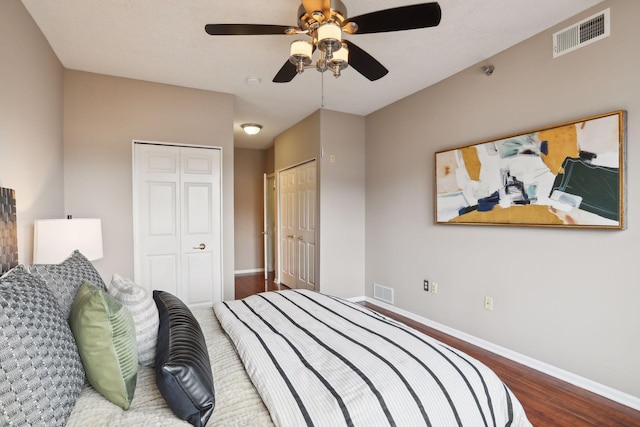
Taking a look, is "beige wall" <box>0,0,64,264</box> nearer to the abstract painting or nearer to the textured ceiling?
the textured ceiling

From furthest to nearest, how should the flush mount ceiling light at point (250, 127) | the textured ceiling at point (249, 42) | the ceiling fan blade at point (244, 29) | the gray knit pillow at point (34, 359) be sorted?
the flush mount ceiling light at point (250, 127)
the textured ceiling at point (249, 42)
the ceiling fan blade at point (244, 29)
the gray knit pillow at point (34, 359)

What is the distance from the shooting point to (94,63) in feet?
9.53

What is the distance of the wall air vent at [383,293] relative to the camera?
4.00 m

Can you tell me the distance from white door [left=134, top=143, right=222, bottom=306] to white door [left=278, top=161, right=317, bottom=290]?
1.33 m

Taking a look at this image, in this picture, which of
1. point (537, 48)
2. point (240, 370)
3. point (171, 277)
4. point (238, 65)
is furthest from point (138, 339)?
point (537, 48)

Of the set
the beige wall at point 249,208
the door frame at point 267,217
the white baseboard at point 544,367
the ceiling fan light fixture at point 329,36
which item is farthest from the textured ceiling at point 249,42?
the beige wall at point 249,208

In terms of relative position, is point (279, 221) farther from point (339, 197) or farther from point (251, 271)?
point (339, 197)

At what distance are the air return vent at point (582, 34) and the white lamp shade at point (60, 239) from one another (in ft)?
12.0

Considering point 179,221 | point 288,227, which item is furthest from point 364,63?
point 288,227

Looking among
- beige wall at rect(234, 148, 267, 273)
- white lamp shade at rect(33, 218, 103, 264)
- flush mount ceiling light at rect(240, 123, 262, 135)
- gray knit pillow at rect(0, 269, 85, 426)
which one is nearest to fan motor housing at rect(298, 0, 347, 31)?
gray knit pillow at rect(0, 269, 85, 426)

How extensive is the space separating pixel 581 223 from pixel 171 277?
3.71 meters

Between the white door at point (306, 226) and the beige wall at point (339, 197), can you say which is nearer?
the beige wall at point (339, 197)

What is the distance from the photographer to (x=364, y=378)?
1.17m

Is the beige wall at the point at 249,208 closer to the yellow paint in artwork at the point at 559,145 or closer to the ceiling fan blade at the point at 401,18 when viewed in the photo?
the ceiling fan blade at the point at 401,18
